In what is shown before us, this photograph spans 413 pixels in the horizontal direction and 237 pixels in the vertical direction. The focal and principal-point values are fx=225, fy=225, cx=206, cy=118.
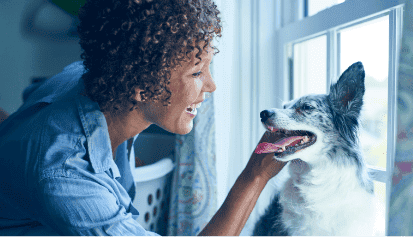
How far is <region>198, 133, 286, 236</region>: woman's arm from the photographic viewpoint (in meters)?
0.58

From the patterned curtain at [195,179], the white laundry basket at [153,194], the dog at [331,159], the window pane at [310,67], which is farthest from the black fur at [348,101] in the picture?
the white laundry basket at [153,194]

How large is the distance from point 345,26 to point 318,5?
13 cm

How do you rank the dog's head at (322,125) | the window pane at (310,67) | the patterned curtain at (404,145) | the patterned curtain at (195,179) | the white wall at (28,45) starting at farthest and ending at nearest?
1. the white wall at (28,45)
2. the patterned curtain at (195,179)
3. the window pane at (310,67)
4. the dog's head at (322,125)
5. the patterned curtain at (404,145)

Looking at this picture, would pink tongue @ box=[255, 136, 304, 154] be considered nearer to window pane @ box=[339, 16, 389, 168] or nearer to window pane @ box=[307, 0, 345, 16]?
window pane @ box=[339, 16, 389, 168]

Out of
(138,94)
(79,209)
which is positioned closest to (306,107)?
(138,94)

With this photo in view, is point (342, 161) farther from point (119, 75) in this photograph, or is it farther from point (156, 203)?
point (156, 203)

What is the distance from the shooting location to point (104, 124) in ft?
2.09

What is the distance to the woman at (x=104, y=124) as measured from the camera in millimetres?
501

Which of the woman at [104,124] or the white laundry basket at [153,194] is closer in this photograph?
the woman at [104,124]

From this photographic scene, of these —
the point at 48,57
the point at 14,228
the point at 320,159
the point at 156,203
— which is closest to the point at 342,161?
the point at 320,159

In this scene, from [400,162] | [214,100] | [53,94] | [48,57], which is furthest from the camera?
[48,57]

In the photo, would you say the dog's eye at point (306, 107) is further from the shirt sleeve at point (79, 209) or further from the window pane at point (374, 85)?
the shirt sleeve at point (79, 209)

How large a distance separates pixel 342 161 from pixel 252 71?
419mm

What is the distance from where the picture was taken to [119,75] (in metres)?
0.61
